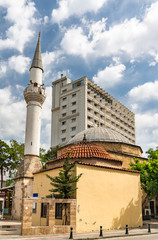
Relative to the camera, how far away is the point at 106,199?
15.9 m

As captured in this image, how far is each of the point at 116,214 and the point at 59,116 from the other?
4519cm

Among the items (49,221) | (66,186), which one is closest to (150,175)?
(66,186)

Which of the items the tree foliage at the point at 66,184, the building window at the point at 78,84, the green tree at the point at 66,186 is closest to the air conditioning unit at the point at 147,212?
the green tree at the point at 66,186

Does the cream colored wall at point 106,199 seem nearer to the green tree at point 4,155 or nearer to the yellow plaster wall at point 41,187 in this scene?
the yellow plaster wall at point 41,187

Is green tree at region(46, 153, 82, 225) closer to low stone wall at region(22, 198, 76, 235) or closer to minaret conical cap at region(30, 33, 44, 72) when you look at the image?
low stone wall at region(22, 198, 76, 235)

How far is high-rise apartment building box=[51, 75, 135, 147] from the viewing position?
55719 mm

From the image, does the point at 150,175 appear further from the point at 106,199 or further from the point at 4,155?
the point at 4,155

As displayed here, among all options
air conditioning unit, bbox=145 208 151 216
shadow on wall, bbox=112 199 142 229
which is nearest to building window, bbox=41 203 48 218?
shadow on wall, bbox=112 199 142 229

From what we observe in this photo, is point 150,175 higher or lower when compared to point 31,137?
lower

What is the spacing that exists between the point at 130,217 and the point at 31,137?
14.3 m

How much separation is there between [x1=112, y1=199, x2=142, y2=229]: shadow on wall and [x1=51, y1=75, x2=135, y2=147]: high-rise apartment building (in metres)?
36.5

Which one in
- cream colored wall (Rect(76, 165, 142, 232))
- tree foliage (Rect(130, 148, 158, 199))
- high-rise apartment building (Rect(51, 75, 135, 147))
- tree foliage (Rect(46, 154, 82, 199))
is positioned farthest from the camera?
high-rise apartment building (Rect(51, 75, 135, 147))

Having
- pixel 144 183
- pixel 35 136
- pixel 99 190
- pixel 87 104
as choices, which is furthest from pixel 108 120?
pixel 99 190

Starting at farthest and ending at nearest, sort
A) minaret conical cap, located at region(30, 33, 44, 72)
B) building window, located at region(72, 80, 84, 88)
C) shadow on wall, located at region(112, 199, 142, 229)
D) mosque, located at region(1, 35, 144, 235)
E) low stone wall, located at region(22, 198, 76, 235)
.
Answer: building window, located at region(72, 80, 84, 88) < minaret conical cap, located at region(30, 33, 44, 72) < shadow on wall, located at region(112, 199, 142, 229) < mosque, located at region(1, 35, 144, 235) < low stone wall, located at region(22, 198, 76, 235)
